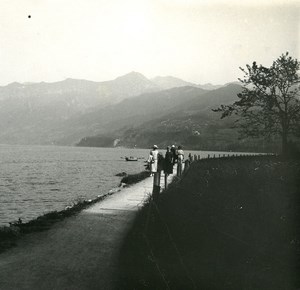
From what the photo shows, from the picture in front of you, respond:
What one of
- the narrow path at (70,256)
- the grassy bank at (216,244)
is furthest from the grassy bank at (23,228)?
the grassy bank at (216,244)

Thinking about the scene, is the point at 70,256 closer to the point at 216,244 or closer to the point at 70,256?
→ the point at 70,256

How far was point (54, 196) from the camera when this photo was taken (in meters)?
44.1

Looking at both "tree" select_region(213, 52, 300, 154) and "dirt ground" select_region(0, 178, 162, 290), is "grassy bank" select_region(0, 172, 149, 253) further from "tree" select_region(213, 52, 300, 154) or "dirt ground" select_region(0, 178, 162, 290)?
"tree" select_region(213, 52, 300, 154)

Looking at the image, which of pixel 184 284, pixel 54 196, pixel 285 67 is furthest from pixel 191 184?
pixel 285 67

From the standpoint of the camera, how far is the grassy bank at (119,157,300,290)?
10.1 m

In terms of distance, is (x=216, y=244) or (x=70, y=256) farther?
(x=216, y=244)

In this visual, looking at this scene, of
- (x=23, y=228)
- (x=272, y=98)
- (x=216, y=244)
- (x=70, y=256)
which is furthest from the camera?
(x=272, y=98)

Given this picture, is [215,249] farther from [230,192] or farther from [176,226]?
[230,192]

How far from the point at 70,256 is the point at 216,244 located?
15.3 ft

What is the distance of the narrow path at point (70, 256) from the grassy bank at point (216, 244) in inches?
19.9

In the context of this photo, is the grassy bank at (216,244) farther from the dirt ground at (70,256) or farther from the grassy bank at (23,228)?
the grassy bank at (23,228)

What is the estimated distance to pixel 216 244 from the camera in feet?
44.2

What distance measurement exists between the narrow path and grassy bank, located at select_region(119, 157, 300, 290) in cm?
50

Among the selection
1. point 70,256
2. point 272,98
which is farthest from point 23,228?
point 272,98
